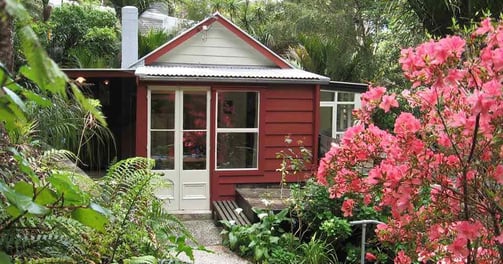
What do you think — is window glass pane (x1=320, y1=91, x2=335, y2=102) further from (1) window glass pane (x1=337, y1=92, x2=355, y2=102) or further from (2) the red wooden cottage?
(2) the red wooden cottage

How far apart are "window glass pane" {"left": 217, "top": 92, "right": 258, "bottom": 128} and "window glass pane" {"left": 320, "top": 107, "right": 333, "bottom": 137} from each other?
2200 mm

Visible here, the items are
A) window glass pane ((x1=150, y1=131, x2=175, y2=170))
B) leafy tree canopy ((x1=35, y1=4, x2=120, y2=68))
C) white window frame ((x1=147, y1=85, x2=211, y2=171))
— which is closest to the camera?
white window frame ((x1=147, y1=85, x2=211, y2=171))

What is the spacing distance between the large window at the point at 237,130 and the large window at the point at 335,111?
6.78 ft

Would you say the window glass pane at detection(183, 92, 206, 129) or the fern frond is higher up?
the window glass pane at detection(183, 92, 206, 129)

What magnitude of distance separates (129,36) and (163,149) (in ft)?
8.10

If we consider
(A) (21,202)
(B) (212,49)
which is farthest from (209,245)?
(A) (21,202)

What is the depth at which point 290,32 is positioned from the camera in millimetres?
16219

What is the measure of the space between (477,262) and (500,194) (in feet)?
1.66

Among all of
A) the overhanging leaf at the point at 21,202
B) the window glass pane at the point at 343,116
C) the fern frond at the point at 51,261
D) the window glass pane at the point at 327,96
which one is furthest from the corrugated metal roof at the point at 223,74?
the overhanging leaf at the point at 21,202

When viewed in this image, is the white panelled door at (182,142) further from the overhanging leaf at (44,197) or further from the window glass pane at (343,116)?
the overhanging leaf at (44,197)

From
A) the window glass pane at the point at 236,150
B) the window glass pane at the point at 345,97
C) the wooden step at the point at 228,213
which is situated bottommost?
the wooden step at the point at 228,213

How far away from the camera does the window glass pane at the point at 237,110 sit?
27.8 feet

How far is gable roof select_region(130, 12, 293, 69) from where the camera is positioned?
8.80 m

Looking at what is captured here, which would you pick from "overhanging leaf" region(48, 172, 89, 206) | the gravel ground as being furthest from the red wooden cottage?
"overhanging leaf" region(48, 172, 89, 206)
